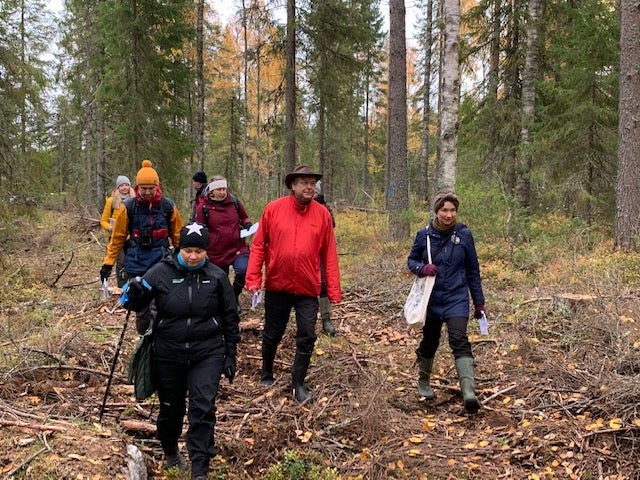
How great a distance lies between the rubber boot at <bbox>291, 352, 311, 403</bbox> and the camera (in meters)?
5.03

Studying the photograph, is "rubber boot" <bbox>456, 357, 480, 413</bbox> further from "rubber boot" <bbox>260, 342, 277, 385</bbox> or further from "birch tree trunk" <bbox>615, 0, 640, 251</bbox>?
"birch tree trunk" <bbox>615, 0, 640, 251</bbox>

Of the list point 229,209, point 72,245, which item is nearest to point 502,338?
point 229,209

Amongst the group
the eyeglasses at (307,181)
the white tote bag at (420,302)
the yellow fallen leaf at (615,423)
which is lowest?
the yellow fallen leaf at (615,423)

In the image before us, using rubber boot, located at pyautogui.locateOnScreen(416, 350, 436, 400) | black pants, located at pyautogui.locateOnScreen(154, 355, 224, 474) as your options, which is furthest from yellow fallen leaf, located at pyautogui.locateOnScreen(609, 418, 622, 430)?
black pants, located at pyautogui.locateOnScreen(154, 355, 224, 474)

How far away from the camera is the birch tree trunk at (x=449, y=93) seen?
870cm

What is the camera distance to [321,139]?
22.8 meters

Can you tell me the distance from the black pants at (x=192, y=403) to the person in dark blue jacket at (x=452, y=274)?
226 cm

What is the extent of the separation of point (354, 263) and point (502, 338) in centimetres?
552

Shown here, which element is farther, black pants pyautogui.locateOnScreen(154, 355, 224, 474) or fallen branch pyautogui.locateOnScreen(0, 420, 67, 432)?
fallen branch pyautogui.locateOnScreen(0, 420, 67, 432)

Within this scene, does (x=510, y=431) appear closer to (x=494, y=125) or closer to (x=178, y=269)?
(x=178, y=269)

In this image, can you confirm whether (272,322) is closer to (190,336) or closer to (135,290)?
(190,336)

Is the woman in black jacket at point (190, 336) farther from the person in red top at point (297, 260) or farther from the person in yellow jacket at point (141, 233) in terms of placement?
the person in yellow jacket at point (141, 233)

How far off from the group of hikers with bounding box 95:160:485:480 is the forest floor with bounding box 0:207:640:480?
356mm

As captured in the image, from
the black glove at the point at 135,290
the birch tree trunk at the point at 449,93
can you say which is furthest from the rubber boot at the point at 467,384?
the birch tree trunk at the point at 449,93
